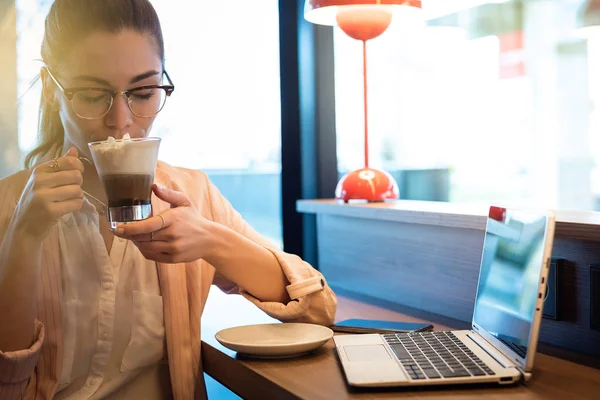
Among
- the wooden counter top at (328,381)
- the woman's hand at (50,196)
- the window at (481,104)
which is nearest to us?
the wooden counter top at (328,381)

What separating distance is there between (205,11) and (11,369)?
2.07m

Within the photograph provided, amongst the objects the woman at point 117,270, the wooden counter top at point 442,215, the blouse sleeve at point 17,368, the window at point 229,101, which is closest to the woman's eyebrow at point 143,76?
the woman at point 117,270

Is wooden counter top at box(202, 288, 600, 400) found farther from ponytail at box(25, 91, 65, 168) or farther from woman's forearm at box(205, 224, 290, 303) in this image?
ponytail at box(25, 91, 65, 168)

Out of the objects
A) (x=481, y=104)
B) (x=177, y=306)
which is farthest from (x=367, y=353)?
(x=481, y=104)

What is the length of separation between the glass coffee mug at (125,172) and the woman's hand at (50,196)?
0.16ft

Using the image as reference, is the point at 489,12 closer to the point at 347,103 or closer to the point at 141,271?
the point at 347,103

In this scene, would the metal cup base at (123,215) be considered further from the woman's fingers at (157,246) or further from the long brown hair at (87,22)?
the long brown hair at (87,22)

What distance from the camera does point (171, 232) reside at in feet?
4.19

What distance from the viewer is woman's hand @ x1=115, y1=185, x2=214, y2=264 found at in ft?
4.00

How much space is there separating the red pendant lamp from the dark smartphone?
2.57ft

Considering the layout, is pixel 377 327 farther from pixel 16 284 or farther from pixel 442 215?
pixel 16 284

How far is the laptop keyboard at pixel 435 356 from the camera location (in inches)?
42.4

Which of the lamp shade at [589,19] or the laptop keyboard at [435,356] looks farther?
the lamp shade at [589,19]

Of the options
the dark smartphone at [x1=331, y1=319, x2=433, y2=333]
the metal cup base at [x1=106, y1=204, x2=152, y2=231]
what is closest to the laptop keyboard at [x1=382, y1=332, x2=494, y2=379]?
the dark smartphone at [x1=331, y1=319, x2=433, y2=333]
